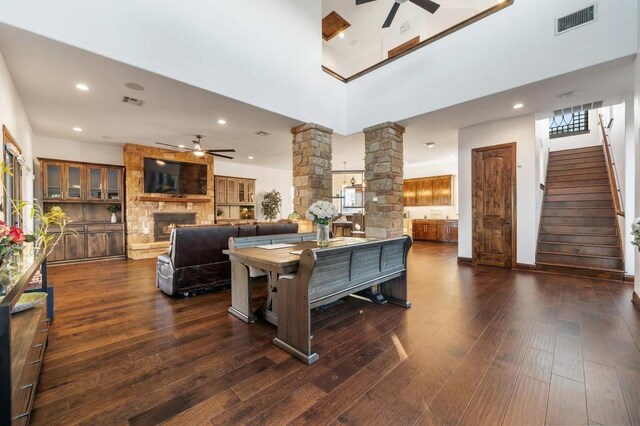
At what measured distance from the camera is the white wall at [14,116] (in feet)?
9.86

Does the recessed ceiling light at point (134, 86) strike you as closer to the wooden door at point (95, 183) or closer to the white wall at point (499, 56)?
the white wall at point (499, 56)

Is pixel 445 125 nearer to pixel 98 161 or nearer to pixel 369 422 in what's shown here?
pixel 369 422

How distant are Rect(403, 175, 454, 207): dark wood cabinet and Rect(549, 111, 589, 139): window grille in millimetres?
3039

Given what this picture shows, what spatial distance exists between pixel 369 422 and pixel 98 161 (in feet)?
27.1

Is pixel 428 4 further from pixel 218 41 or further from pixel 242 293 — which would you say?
pixel 242 293

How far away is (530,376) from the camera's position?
1861 mm

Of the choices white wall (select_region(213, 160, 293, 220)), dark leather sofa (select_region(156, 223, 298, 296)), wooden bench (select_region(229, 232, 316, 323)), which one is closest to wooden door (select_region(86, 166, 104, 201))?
white wall (select_region(213, 160, 293, 220))

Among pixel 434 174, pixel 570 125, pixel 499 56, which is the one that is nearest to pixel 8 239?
pixel 499 56

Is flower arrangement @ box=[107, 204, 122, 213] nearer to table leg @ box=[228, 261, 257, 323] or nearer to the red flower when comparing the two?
table leg @ box=[228, 261, 257, 323]

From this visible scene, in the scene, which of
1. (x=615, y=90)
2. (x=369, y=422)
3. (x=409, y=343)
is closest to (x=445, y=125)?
(x=615, y=90)

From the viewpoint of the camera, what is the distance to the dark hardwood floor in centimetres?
155

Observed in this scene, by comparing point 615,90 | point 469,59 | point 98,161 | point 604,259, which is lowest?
point 604,259

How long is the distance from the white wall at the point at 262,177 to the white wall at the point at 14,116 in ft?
15.2

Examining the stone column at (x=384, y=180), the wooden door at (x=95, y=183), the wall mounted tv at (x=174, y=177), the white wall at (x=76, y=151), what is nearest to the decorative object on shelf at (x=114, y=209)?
the wooden door at (x=95, y=183)
